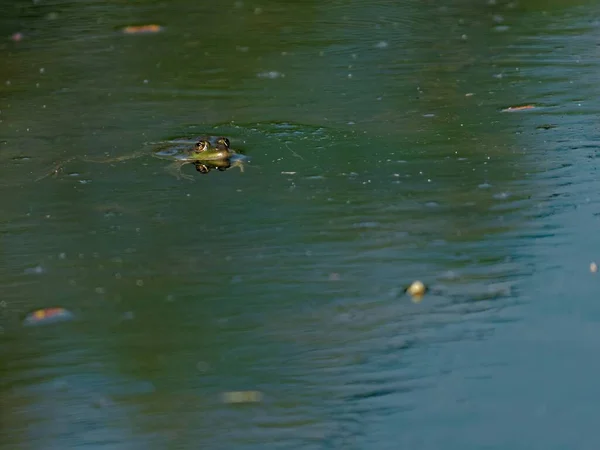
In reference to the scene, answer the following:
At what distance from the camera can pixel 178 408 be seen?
190cm

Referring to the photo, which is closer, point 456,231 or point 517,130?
point 456,231

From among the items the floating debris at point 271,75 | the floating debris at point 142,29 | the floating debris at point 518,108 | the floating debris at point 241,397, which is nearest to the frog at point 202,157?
the floating debris at point 271,75

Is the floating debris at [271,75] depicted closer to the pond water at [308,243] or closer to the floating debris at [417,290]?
the pond water at [308,243]

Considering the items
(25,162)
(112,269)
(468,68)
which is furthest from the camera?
(468,68)

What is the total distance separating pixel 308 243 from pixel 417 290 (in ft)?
1.12

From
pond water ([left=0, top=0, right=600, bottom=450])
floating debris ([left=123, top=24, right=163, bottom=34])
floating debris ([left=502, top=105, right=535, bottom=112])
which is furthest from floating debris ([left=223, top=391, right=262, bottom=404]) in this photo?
floating debris ([left=123, top=24, right=163, bottom=34])

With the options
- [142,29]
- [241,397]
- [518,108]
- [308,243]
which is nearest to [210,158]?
[308,243]

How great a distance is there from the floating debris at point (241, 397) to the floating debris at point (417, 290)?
1.49ft

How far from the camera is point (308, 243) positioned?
2459mm

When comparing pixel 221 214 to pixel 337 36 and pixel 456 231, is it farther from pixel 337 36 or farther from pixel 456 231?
pixel 337 36

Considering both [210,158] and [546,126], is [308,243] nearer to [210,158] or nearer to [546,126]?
[210,158]

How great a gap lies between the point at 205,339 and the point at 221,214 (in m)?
0.58

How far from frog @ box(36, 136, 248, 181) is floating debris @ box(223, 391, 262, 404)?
1.04 m

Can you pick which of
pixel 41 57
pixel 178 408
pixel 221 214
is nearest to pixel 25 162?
pixel 221 214
